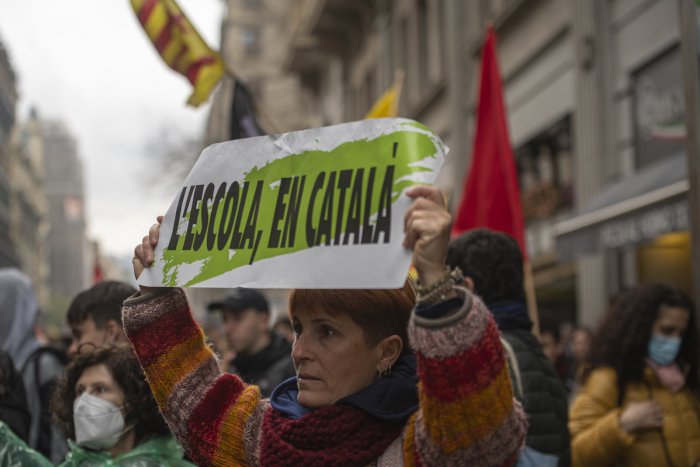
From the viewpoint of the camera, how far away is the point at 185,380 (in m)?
2.69

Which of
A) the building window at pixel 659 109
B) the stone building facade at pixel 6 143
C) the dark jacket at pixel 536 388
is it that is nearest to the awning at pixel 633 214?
the building window at pixel 659 109

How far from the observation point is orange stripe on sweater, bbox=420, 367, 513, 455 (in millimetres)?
2129

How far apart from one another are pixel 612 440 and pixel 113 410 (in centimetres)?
204

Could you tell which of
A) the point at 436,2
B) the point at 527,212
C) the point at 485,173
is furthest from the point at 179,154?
the point at 485,173

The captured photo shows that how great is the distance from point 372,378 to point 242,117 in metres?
6.21

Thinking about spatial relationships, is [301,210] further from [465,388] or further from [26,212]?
[26,212]

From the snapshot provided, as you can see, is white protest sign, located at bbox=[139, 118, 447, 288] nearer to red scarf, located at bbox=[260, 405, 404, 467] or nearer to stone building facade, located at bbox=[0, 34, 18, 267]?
red scarf, located at bbox=[260, 405, 404, 467]

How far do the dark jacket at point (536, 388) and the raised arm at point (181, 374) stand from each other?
3.92 ft

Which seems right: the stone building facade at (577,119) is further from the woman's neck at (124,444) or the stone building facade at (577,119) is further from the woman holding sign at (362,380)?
the woman holding sign at (362,380)

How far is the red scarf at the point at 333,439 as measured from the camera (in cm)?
239

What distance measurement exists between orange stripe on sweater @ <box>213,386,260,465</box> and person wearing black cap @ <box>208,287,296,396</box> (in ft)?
11.5

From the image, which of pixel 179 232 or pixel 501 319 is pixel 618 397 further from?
pixel 179 232

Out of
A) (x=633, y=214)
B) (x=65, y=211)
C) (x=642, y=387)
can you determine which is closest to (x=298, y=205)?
(x=642, y=387)

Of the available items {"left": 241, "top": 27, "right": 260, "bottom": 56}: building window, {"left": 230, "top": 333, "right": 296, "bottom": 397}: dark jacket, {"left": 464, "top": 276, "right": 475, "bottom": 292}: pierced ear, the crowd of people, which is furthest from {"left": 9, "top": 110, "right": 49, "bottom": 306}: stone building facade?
{"left": 464, "top": 276, "right": 475, "bottom": 292}: pierced ear
